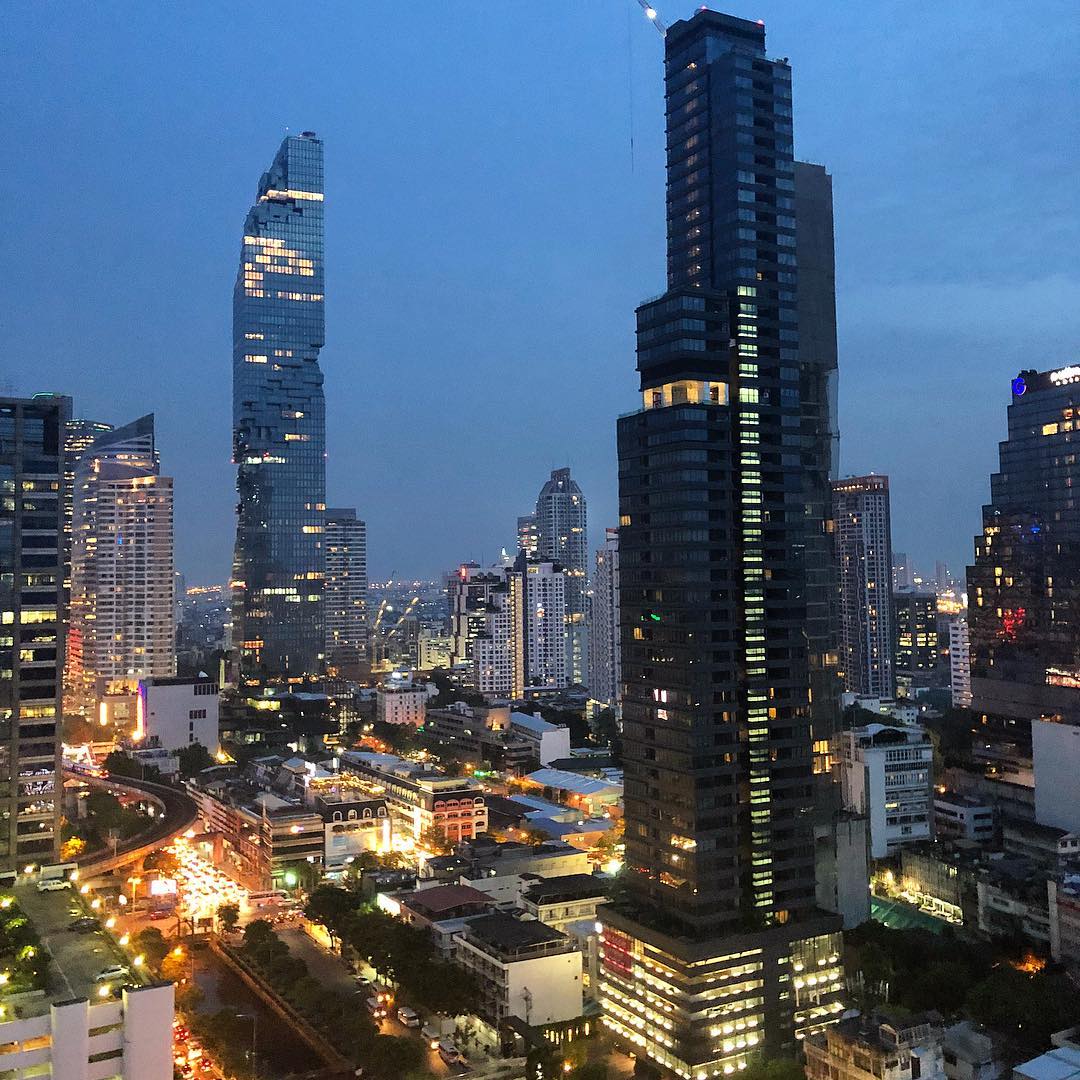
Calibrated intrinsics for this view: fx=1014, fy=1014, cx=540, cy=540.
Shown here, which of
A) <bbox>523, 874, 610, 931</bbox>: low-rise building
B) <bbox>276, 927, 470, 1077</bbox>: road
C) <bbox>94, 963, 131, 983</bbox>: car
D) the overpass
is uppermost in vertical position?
<bbox>94, 963, 131, 983</bbox>: car

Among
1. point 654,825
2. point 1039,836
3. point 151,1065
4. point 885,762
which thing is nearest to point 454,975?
point 654,825

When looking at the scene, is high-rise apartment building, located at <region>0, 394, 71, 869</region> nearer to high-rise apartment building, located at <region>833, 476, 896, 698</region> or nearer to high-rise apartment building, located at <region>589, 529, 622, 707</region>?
high-rise apartment building, located at <region>589, 529, 622, 707</region>

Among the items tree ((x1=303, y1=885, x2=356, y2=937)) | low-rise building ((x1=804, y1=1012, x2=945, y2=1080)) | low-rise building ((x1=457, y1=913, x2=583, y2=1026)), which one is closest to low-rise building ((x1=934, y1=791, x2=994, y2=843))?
low-rise building ((x1=457, y1=913, x2=583, y2=1026))

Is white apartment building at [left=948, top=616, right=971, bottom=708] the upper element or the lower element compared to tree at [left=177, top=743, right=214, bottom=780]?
upper

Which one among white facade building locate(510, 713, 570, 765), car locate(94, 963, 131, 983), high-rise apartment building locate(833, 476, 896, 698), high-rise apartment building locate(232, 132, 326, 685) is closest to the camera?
car locate(94, 963, 131, 983)

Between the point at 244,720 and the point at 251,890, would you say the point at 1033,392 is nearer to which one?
the point at 251,890

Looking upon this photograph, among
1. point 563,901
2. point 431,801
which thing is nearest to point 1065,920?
point 563,901
